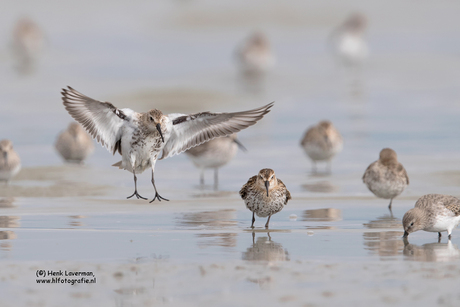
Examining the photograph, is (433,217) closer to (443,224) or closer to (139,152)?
(443,224)

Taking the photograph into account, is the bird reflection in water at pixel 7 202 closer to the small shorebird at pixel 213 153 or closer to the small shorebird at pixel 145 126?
the small shorebird at pixel 145 126

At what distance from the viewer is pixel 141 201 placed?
38.2 feet

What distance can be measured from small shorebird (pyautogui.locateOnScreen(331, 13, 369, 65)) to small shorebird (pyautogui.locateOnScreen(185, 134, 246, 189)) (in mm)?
19867

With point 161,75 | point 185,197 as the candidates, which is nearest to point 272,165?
point 185,197

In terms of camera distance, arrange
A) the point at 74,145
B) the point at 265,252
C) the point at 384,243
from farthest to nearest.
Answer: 1. the point at 74,145
2. the point at 384,243
3. the point at 265,252

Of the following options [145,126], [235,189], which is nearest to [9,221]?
[145,126]

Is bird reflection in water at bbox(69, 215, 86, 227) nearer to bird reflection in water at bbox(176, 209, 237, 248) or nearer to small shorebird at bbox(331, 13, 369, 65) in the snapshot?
bird reflection in water at bbox(176, 209, 237, 248)

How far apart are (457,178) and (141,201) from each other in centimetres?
557

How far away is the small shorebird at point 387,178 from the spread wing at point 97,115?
12.0 ft

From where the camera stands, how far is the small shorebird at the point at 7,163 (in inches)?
516

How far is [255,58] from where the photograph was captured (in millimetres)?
31906

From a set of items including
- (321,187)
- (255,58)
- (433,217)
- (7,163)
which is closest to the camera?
(433,217)

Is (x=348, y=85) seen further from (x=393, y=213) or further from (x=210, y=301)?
(x=210, y=301)

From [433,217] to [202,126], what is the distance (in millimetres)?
3419
